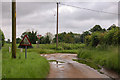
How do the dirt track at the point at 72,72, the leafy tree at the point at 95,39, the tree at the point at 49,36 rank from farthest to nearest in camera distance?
the tree at the point at 49,36 → the leafy tree at the point at 95,39 → the dirt track at the point at 72,72

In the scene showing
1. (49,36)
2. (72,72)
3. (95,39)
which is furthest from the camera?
(49,36)

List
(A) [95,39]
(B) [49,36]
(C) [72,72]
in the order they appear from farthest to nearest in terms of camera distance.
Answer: (B) [49,36], (A) [95,39], (C) [72,72]

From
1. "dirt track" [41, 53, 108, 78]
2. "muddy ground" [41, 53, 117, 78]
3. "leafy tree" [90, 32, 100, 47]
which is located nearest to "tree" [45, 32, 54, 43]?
"leafy tree" [90, 32, 100, 47]

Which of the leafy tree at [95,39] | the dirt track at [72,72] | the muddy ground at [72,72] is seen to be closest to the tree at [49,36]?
the leafy tree at [95,39]

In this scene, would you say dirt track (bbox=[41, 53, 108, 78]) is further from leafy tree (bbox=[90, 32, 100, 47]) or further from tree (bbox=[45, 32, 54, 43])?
tree (bbox=[45, 32, 54, 43])

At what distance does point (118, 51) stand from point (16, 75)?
19.0ft

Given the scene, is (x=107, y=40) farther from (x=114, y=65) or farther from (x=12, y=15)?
(x=12, y=15)

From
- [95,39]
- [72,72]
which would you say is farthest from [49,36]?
[72,72]

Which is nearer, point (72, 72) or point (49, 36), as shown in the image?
point (72, 72)

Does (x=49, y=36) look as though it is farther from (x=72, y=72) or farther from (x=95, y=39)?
(x=72, y=72)

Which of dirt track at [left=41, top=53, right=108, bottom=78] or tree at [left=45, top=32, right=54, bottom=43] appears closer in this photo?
dirt track at [left=41, top=53, right=108, bottom=78]

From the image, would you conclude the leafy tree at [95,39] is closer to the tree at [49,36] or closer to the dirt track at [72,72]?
the dirt track at [72,72]

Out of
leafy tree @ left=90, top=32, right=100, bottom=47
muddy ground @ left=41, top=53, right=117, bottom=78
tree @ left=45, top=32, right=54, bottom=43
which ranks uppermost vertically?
tree @ left=45, top=32, right=54, bottom=43

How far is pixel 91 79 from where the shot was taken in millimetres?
7430
